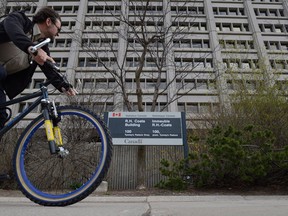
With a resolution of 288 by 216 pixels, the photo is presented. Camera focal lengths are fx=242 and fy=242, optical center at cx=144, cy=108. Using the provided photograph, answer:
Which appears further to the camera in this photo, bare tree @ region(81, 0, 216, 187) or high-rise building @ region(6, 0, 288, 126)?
high-rise building @ region(6, 0, 288, 126)

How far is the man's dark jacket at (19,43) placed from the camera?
63.5 inches

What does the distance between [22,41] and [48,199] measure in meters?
1.09

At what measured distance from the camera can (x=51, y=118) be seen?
5.95 ft

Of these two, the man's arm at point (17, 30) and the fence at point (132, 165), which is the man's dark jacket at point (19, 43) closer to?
the man's arm at point (17, 30)

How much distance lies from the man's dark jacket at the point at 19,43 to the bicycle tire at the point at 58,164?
0.32 meters

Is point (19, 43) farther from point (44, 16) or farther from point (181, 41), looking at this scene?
point (181, 41)

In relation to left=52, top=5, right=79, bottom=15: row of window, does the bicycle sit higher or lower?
lower

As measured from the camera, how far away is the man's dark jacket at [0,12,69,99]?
161cm

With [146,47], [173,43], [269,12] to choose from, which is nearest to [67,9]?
[173,43]

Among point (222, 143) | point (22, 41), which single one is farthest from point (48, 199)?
point (222, 143)

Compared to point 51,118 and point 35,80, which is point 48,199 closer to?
point 51,118

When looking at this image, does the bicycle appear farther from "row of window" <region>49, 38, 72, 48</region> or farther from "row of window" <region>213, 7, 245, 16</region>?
"row of window" <region>213, 7, 245, 16</region>

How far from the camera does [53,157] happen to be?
1.83 metres

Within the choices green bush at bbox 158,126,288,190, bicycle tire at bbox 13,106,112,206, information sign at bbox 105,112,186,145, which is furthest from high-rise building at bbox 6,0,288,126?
bicycle tire at bbox 13,106,112,206
